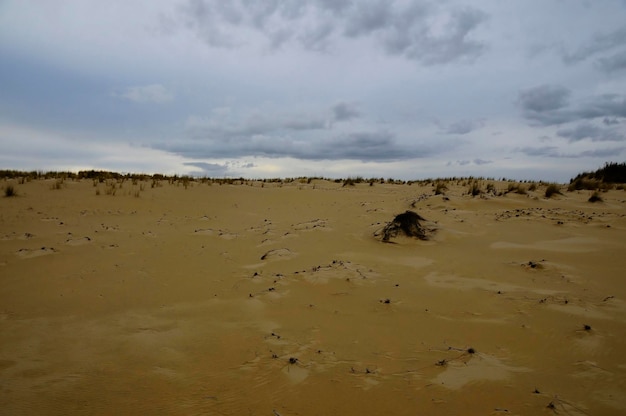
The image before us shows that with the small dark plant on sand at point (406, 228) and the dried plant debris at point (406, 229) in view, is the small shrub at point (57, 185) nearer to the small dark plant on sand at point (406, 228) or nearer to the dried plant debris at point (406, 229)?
the dried plant debris at point (406, 229)

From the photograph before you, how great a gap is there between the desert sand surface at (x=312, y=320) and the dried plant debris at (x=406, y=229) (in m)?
0.21

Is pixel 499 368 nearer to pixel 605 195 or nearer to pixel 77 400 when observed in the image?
pixel 77 400

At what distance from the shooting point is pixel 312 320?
151 inches

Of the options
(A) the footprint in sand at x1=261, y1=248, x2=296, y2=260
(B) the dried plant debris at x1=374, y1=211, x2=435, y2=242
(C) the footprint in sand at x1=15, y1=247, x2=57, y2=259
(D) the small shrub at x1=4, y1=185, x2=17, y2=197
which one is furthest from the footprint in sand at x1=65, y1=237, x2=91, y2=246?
(B) the dried plant debris at x1=374, y1=211, x2=435, y2=242

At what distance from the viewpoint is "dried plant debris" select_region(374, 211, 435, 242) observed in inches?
292

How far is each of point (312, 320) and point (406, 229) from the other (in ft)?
13.6

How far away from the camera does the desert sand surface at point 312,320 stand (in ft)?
8.27

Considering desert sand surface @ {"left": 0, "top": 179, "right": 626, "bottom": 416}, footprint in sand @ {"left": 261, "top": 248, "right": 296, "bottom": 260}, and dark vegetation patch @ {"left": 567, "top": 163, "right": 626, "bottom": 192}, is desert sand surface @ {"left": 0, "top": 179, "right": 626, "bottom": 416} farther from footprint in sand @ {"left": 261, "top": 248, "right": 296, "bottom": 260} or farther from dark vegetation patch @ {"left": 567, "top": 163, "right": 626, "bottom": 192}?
dark vegetation patch @ {"left": 567, "top": 163, "right": 626, "bottom": 192}

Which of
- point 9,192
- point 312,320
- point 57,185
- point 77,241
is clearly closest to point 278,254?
point 312,320

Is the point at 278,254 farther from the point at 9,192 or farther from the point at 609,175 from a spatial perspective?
the point at 609,175

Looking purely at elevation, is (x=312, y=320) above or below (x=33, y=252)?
below

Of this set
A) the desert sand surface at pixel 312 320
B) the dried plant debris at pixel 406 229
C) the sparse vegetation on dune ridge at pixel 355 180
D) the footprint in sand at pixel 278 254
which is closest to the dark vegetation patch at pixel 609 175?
the sparse vegetation on dune ridge at pixel 355 180

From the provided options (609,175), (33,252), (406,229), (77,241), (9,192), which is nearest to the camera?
(33,252)

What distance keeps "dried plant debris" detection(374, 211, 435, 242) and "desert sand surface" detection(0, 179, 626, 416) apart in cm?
21
